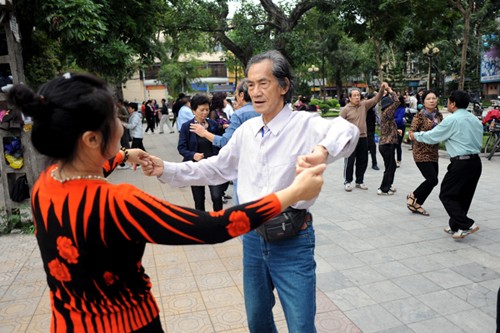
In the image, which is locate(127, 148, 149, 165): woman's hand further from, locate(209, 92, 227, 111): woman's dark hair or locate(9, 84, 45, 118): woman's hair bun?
locate(209, 92, 227, 111): woman's dark hair

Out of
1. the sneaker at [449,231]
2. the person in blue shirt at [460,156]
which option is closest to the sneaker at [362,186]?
the sneaker at [449,231]

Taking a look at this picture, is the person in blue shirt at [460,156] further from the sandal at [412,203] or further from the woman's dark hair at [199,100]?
the woman's dark hair at [199,100]

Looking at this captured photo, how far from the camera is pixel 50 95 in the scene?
134 cm

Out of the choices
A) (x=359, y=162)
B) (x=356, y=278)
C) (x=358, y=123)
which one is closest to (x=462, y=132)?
(x=356, y=278)

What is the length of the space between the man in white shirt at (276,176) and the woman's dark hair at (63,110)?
0.85 metres

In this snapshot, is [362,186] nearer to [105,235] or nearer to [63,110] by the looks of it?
[105,235]

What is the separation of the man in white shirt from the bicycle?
9.73m

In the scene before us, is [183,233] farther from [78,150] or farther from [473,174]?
[473,174]

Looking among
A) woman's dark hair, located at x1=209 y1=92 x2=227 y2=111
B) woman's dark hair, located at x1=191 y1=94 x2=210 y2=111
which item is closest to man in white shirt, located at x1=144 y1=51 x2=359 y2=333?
woman's dark hair, located at x1=191 y1=94 x2=210 y2=111

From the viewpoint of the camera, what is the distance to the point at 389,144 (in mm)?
7594

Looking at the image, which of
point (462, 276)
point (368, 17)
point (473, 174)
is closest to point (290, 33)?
point (368, 17)

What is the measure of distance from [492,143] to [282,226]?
1128 cm

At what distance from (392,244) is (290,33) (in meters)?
10.2

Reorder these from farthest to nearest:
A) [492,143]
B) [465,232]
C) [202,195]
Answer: [492,143] → [202,195] → [465,232]
